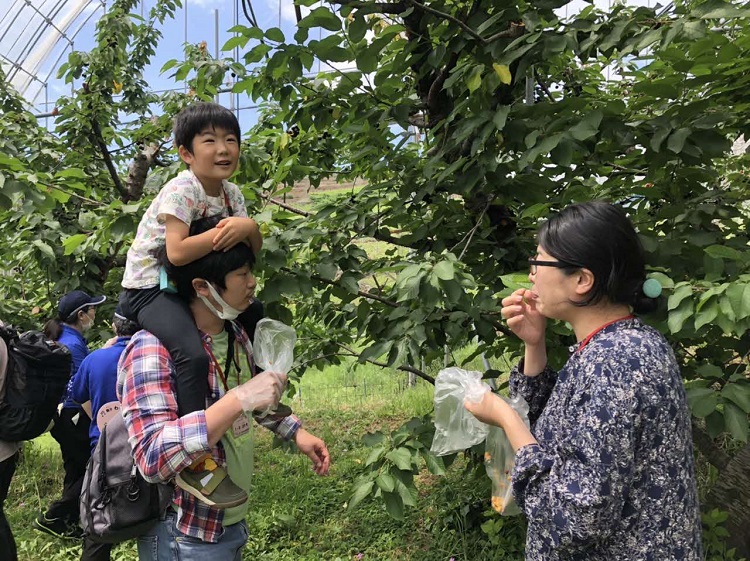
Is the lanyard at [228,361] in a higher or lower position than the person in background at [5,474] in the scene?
higher

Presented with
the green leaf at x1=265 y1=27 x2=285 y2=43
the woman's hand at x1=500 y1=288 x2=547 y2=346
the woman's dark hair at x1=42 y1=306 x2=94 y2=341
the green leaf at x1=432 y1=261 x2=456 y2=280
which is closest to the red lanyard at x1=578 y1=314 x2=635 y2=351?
the woman's hand at x1=500 y1=288 x2=547 y2=346

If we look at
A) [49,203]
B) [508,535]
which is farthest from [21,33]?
[508,535]

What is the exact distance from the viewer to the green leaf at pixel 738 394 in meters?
1.47

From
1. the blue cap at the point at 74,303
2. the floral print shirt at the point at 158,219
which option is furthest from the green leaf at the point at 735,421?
the blue cap at the point at 74,303

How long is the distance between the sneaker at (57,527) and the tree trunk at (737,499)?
3.57 m

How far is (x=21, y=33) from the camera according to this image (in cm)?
1509

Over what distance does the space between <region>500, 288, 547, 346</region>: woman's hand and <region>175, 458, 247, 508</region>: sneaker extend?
0.73m

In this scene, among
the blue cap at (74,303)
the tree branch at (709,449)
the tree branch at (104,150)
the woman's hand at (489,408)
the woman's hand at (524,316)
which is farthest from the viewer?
the tree branch at (104,150)

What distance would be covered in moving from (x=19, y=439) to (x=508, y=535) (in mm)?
2399

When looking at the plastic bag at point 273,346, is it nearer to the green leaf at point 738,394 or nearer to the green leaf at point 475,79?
the green leaf at point 475,79

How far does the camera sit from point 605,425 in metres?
1.00

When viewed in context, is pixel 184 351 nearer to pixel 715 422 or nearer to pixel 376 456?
pixel 376 456

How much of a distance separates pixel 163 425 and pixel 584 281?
35.4 inches

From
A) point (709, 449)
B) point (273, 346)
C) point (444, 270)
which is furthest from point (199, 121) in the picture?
point (709, 449)
